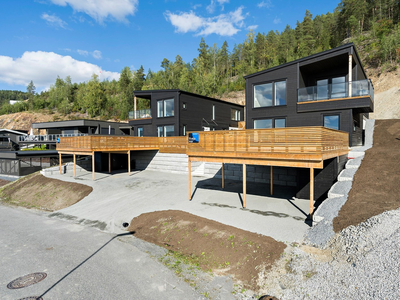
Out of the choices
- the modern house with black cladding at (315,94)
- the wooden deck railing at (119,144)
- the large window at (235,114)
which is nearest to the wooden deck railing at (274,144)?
the modern house with black cladding at (315,94)

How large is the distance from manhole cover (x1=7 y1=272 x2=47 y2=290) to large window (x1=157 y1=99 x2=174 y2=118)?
63.4 ft

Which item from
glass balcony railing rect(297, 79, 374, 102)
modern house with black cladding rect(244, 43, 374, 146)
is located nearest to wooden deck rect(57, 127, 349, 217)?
modern house with black cladding rect(244, 43, 374, 146)

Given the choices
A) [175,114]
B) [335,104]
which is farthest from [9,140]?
[335,104]

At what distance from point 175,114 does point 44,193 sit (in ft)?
43.8

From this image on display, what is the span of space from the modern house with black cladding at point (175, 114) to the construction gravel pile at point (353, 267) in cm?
1909

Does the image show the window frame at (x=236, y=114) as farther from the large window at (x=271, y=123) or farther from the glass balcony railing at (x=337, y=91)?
the glass balcony railing at (x=337, y=91)

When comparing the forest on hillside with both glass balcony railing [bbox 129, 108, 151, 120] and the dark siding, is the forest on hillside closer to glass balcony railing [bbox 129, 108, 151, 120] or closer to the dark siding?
the dark siding

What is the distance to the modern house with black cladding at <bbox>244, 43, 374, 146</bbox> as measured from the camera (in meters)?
14.5

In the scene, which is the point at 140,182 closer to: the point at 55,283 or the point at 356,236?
the point at 55,283

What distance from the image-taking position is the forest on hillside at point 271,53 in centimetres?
4703

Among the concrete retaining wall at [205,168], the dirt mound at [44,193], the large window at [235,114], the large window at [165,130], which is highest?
the large window at [235,114]

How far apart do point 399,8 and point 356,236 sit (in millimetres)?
65931

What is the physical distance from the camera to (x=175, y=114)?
23.7 metres

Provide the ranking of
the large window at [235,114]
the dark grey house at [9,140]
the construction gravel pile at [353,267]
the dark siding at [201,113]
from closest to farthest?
the construction gravel pile at [353,267] → the dark siding at [201,113] → the dark grey house at [9,140] → the large window at [235,114]
